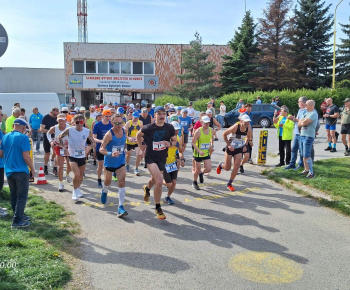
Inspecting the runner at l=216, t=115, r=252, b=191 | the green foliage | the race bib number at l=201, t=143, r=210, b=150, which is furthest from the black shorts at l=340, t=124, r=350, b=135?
the green foliage

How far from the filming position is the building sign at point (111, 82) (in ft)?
127

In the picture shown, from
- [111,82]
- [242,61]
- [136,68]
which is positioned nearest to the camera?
[242,61]

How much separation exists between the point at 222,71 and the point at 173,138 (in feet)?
109

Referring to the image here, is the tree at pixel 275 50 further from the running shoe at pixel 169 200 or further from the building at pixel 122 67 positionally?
the running shoe at pixel 169 200

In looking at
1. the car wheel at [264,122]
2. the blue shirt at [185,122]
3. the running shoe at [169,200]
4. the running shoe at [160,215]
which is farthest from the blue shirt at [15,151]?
the car wheel at [264,122]

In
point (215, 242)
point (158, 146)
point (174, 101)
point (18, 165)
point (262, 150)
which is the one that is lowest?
point (215, 242)

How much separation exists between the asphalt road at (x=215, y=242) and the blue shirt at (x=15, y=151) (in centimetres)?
147

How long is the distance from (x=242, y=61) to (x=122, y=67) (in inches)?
551

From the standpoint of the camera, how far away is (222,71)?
37.9 meters

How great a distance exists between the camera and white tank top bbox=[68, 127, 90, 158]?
7.11 meters

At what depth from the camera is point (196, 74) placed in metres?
37.1

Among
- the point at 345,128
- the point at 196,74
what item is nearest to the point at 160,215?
the point at 345,128

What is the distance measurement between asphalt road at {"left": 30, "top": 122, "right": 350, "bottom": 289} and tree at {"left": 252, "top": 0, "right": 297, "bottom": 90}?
3175 centimetres

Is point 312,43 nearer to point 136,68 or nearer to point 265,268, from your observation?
point 136,68
